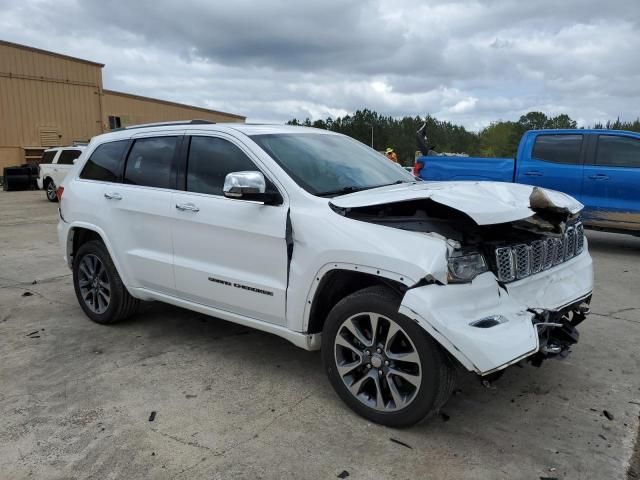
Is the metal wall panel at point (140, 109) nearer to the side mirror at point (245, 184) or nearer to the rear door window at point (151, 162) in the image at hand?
the rear door window at point (151, 162)

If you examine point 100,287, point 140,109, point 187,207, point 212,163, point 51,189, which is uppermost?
point 140,109

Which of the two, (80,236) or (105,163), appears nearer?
(105,163)

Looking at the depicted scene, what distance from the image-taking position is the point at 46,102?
30.0 metres

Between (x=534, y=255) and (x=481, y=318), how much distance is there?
745 millimetres

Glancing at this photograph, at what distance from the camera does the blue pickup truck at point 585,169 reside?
8.34m

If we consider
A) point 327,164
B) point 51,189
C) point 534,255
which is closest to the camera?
Answer: point 534,255

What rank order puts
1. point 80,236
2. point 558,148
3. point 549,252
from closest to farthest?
point 549,252 < point 80,236 < point 558,148

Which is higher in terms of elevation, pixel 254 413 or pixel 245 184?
pixel 245 184

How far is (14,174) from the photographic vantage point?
2411 centimetres

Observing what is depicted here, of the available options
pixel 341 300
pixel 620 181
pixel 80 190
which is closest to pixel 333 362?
pixel 341 300

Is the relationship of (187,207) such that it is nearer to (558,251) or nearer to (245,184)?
(245,184)

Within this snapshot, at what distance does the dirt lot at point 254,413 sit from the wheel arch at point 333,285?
570 millimetres

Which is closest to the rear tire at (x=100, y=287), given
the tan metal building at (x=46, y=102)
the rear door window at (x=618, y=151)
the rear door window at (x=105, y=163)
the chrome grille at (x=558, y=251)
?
the rear door window at (x=105, y=163)

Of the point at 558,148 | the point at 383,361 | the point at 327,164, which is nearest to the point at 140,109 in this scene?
the point at 558,148
